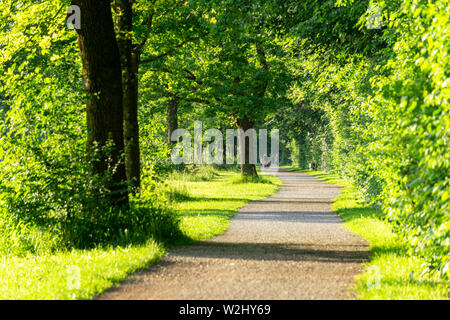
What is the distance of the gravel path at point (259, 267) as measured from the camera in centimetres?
582

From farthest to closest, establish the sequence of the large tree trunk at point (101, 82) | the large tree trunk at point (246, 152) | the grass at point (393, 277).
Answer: the large tree trunk at point (246, 152) → the large tree trunk at point (101, 82) → the grass at point (393, 277)

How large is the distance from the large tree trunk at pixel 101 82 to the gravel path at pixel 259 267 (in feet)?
7.40

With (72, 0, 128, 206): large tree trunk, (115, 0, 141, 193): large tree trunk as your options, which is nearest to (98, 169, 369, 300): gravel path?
(72, 0, 128, 206): large tree trunk

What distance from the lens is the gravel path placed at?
5.82 m

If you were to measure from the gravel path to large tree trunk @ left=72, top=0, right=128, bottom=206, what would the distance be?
2.26 meters

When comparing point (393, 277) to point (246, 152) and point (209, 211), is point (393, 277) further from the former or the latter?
point (246, 152)

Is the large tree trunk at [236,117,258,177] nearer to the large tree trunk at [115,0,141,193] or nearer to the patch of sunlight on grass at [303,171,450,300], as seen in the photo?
the large tree trunk at [115,0,141,193]

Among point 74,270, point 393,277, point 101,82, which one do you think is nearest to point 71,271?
point 74,270

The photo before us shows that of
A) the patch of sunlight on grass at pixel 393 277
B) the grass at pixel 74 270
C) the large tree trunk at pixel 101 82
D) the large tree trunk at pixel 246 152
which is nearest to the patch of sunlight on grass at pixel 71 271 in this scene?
the grass at pixel 74 270

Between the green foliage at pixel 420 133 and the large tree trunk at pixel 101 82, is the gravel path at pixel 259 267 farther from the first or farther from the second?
the large tree trunk at pixel 101 82
